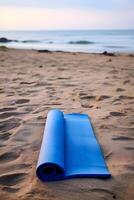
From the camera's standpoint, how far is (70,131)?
2.86 meters

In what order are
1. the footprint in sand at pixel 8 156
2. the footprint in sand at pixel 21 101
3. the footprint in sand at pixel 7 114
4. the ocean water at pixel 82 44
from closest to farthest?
the footprint in sand at pixel 8 156
the footprint in sand at pixel 7 114
the footprint in sand at pixel 21 101
the ocean water at pixel 82 44

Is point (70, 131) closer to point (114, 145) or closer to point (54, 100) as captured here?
point (114, 145)

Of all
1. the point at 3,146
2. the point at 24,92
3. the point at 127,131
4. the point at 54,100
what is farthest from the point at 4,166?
the point at 24,92

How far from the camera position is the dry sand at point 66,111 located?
1.89 m

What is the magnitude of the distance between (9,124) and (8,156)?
2.41ft

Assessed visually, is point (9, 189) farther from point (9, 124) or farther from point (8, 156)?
point (9, 124)

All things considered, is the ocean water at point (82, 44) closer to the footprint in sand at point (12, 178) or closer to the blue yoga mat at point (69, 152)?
the blue yoga mat at point (69, 152)

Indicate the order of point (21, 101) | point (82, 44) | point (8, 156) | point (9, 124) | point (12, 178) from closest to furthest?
point (12, 178), point (8, 156), point (9, 124), point (21, 101), point (82, 44)

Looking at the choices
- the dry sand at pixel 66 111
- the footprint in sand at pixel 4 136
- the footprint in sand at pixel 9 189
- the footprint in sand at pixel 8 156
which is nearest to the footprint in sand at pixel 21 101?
the dry sand at pixel 66 111

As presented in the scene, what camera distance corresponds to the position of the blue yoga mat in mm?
2023

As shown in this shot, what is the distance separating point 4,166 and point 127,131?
1267mm

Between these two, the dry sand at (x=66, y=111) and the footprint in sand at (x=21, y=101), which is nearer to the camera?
the dry sand at (x=66, y=111)

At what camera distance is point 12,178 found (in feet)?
6.73

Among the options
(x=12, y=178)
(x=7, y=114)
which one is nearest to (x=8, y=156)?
(x=12, y=178)
